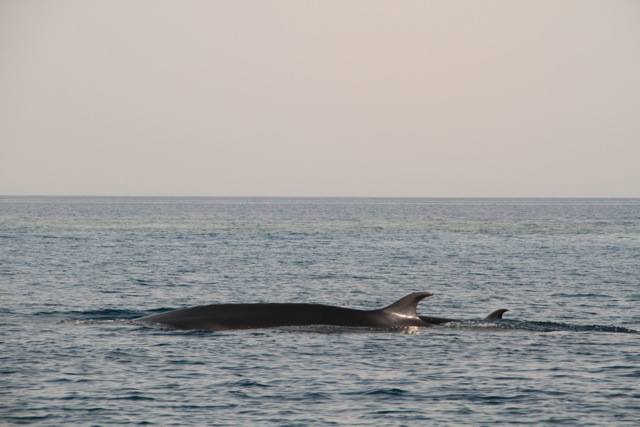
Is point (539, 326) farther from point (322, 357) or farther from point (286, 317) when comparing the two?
point (322, 357)

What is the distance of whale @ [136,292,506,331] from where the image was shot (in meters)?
26.1

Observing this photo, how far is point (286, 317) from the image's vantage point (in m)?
26.4

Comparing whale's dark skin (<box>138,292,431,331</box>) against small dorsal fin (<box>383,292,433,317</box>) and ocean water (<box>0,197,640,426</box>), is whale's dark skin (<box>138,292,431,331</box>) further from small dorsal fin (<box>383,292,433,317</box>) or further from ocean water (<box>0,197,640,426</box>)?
ocean water (<box>0,197,640,426</box>)

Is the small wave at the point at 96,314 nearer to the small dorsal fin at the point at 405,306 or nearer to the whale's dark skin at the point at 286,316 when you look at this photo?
the whale's dark skin at the point at 286,316

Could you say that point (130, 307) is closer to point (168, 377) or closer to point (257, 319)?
point (257, 319)

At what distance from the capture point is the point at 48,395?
61.9ft

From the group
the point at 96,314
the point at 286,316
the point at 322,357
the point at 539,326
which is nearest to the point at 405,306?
the point at 286,316

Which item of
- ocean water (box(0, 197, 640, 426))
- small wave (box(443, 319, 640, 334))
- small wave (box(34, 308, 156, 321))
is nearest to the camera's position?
ocean water (box(0, 197, 640, 426))

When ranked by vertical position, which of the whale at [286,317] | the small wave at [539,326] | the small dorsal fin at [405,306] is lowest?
the small wave at [539,326]

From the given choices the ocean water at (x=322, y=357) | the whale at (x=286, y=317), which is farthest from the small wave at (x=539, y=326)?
the whale at (x=286, y=317)

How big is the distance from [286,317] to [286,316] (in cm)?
5

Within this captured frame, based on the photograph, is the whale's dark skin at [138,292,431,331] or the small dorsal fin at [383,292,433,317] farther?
the small dorsal fin at [383,292,433,317]

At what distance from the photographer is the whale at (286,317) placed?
26.1m

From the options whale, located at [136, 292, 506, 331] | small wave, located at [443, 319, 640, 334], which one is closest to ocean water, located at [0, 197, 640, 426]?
small wave, located at [443, 319, 640, 334]
